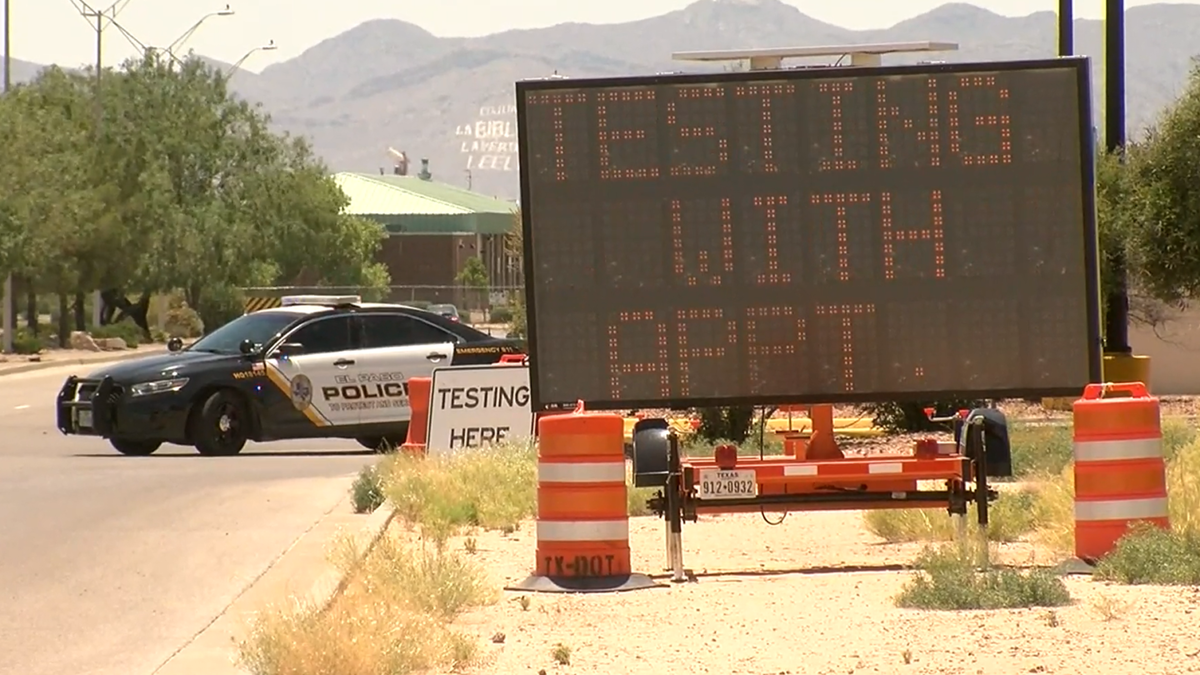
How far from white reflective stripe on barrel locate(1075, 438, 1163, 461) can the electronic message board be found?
1.52ft

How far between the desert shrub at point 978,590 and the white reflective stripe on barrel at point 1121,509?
2.81 ft

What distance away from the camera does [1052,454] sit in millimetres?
18828

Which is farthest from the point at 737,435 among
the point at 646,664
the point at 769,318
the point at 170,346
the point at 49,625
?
the point at 646,664

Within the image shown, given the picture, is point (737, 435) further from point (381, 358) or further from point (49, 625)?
point (49, 625)

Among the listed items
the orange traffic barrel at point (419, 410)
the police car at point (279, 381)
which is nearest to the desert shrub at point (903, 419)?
the police car at point (279, 381)

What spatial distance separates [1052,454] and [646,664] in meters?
10.1

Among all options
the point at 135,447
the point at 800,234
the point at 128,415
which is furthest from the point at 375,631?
the point at 135,447

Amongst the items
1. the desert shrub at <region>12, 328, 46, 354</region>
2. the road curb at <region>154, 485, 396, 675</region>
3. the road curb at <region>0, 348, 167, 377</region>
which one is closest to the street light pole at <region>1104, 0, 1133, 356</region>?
the road curb at <region>154, 485, 396, 675</region>

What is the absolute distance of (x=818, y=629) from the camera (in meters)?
10.2

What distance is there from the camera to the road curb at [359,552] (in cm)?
1104

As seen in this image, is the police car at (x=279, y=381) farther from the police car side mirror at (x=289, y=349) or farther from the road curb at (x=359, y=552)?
the road curb at (x=359, y=552)

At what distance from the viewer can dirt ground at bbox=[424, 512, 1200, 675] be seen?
364 inches

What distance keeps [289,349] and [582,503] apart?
1261 centimetres

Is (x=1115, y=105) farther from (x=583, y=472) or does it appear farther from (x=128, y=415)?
(x=583, y=472)
